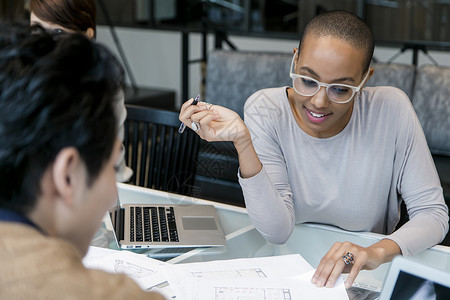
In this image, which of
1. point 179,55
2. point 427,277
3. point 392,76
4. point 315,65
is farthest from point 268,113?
point 179,55

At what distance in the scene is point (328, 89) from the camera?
1372 millimetres

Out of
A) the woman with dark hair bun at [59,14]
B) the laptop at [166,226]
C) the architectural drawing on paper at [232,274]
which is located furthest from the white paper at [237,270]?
the woman with dark hair bun at [59,14]

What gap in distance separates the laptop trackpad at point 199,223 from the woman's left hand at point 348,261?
13.9 inches

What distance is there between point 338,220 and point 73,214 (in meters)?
1.01

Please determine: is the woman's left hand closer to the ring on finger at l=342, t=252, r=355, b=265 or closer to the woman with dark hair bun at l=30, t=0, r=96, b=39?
the ring on finger at l=342, t=252, r=355, b=265

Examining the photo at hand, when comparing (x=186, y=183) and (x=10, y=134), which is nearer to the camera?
(x=10, y=134)

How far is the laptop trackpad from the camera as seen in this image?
140 cm

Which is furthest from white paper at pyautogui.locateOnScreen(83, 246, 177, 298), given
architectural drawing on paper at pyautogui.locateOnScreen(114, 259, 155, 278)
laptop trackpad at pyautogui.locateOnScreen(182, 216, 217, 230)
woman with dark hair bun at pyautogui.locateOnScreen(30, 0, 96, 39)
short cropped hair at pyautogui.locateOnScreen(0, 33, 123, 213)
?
woman with dark hair bun at pyautogui.locateOnScreen(30, 0, 96, 39)

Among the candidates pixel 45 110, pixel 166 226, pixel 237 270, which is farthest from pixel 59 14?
pixel 45 110

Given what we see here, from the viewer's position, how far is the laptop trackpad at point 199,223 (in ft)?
4.59

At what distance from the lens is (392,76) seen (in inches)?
118

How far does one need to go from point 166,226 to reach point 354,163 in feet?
1.77

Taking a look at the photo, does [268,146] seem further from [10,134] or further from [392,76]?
[392,76]

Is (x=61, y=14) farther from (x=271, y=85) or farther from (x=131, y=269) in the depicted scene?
(x=271, y=85)
